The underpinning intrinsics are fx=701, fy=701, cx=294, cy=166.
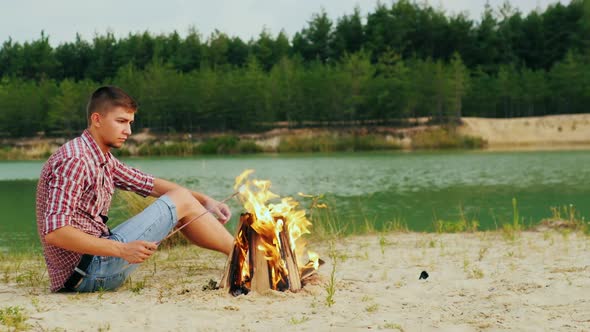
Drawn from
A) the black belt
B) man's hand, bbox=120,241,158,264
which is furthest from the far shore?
man's hand, bbox=120,241,158,264

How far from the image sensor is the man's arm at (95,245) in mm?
3652

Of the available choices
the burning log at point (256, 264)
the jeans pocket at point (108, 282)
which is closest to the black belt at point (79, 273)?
the jeans pocket at point (108, 282)

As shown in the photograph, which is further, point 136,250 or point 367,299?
point 367,299

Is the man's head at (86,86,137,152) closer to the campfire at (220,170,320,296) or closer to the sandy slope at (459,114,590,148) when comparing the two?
the campfire at (220,170,320,296)

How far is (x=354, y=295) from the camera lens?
13.4 ft

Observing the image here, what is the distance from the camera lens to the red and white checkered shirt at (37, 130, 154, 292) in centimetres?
367

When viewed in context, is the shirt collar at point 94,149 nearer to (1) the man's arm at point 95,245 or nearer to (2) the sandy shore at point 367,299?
(1) the man's arm at point 95,245

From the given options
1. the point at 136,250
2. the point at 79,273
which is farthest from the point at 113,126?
the point at 79,273

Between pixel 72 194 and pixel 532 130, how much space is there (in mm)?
48108

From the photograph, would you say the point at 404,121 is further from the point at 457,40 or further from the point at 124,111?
the point at 124,111

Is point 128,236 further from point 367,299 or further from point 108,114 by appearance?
point 367,299

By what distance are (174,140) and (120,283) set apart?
46.4m

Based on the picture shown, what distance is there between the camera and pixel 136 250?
3.72 meters

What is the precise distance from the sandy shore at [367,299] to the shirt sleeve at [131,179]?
59 cm
